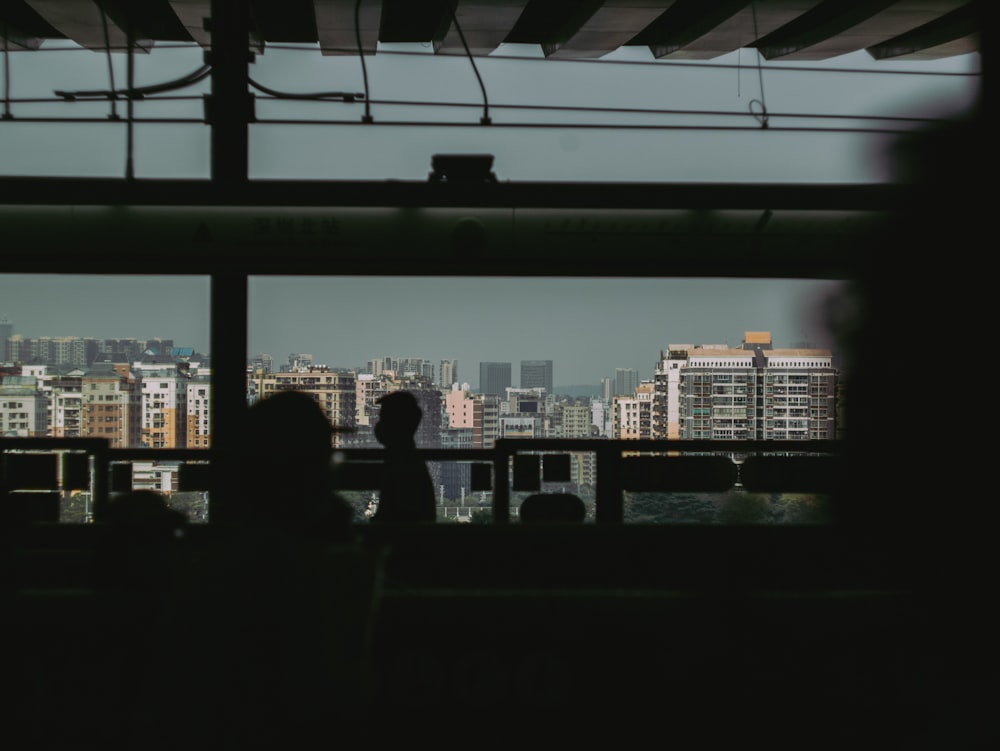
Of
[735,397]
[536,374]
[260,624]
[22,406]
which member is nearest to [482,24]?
[536,374]

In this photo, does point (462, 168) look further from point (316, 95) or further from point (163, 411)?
point (163, 411)

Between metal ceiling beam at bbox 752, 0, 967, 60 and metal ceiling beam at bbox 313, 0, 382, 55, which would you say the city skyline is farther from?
metal ceiling beam at bbox 752, 0, 967, 60

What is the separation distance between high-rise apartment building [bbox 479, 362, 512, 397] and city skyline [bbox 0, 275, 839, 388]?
0.03m

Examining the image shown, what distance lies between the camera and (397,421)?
129 inches

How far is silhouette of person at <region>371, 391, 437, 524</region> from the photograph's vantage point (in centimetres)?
324

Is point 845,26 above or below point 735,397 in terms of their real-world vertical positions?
above

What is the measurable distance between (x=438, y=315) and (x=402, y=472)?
0.71 metres

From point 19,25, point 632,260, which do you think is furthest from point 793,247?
point 19,25

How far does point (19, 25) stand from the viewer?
194 inches

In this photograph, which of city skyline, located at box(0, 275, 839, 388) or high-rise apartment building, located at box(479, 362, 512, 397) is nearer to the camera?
city skyline, located at box(0, 275, 839, 388)

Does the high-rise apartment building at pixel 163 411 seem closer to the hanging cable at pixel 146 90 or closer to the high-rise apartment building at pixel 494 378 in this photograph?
the high-rise apartment building at pixel 494 378

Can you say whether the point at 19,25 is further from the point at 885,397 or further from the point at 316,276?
the point at 885,397

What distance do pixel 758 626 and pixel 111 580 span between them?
1503 millimetres

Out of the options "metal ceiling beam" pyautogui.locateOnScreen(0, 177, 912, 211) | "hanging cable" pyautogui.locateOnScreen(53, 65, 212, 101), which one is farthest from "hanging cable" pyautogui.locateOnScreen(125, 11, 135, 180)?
"metal ceiling beam" pyautogui.locateOnScreen(0, 177, 912, 211)
